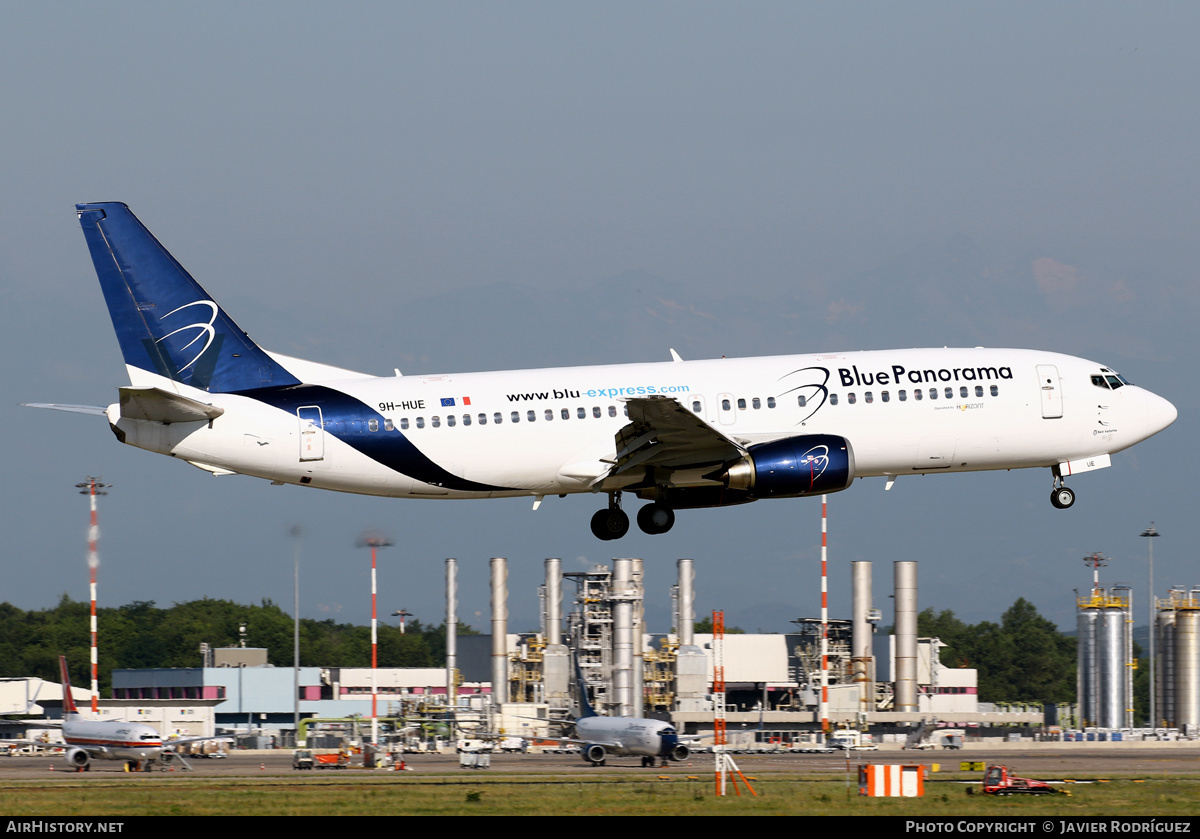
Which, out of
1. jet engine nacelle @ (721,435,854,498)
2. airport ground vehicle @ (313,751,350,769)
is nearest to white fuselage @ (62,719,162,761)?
airport ground vehicle @ (313,751,350,769)

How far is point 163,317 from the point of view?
144 feet

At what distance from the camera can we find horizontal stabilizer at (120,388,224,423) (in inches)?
1598

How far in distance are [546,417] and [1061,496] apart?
17599 mm

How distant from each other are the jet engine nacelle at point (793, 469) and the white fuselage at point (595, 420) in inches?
35.9

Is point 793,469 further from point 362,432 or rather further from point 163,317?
point 163,317

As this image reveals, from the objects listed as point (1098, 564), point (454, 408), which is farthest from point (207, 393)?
point (1098, 564)

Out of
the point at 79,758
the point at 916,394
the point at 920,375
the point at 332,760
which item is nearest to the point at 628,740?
the point at 332,760

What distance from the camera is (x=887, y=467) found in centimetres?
4588

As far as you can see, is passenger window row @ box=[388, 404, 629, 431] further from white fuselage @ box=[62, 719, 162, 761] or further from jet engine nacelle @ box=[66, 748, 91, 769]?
jet engine nacelle @ box=[66, 748, 91, 769]

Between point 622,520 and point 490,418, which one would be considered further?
point 622,520

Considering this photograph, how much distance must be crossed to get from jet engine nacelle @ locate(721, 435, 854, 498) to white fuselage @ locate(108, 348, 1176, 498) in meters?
0.91

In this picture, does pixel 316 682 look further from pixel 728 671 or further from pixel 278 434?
pixel 278 434

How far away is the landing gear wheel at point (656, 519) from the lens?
149 feet

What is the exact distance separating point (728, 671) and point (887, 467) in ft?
266
